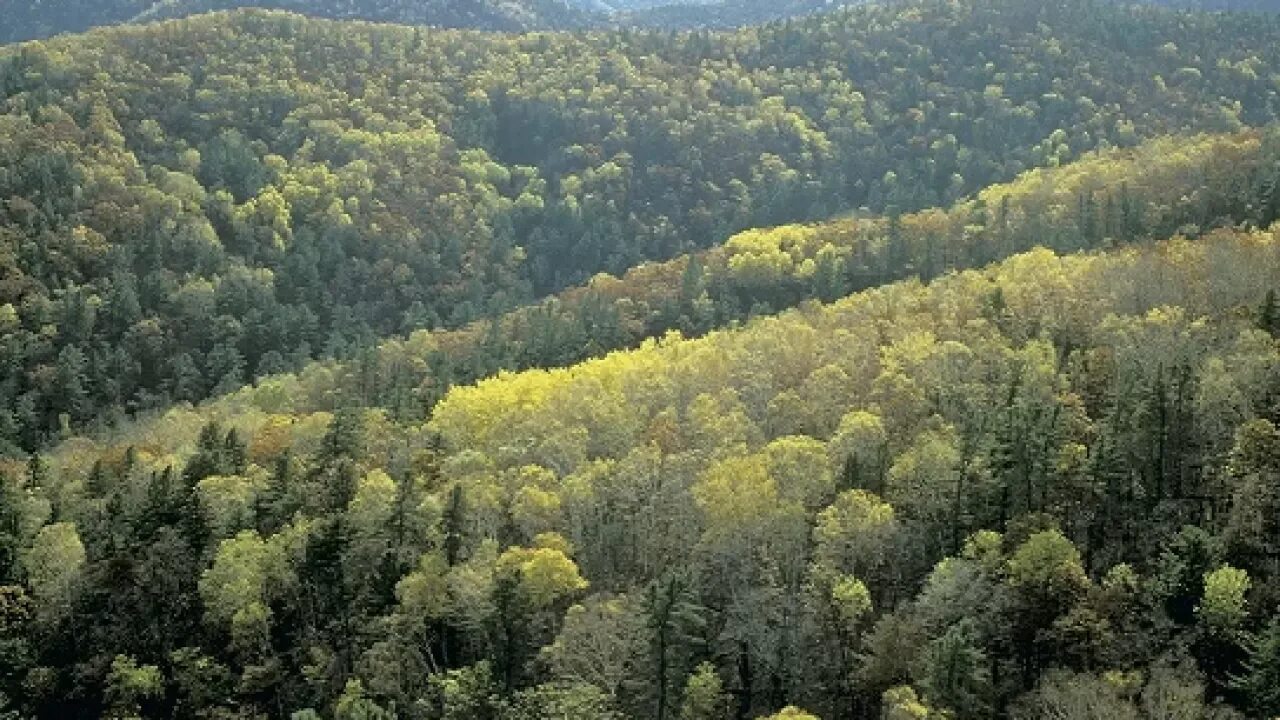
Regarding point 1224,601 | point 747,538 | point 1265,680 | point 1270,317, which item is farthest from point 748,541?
point 1270,317

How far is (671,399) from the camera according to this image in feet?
454

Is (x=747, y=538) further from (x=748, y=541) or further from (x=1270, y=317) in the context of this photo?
(x=1270, y=317)

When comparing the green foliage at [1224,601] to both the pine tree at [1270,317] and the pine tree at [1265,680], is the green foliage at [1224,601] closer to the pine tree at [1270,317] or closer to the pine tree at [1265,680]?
the pine tree at [1265,680]

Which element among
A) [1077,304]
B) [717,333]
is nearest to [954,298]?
[1077,304]

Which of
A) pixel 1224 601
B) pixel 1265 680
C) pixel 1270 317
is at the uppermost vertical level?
pixel 1270 317

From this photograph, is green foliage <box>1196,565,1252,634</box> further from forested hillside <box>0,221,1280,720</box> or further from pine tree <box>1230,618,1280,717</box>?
pine tree <box>1230,618,1280,717</box>

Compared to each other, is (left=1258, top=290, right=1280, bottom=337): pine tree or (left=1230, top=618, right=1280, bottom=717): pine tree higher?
(left=1258, top=290, right=1280, bottom=337): pine tree

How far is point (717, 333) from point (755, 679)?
8513 centimetres

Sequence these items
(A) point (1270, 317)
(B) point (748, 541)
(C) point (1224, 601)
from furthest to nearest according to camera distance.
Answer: (A) point (1270, 317) < (B) point (748, 541) < (C) point (1224, 601)

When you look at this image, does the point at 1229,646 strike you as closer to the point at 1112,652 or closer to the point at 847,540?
the point at 1112,652

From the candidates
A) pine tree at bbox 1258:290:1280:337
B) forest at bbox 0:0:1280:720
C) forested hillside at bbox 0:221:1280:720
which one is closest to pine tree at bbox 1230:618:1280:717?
forested hillside at bbox 0:221:1280:720

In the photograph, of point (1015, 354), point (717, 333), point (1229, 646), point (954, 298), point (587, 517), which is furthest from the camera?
point (717, 333)

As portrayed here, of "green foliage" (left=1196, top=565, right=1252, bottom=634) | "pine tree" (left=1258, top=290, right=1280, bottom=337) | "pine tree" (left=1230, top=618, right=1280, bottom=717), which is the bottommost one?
"pine tree" (left=1230, top=618, right=1280, bottom=717)

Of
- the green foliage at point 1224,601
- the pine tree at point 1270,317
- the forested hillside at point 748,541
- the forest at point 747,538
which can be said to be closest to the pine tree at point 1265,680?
the forested hillside at point 748,541
